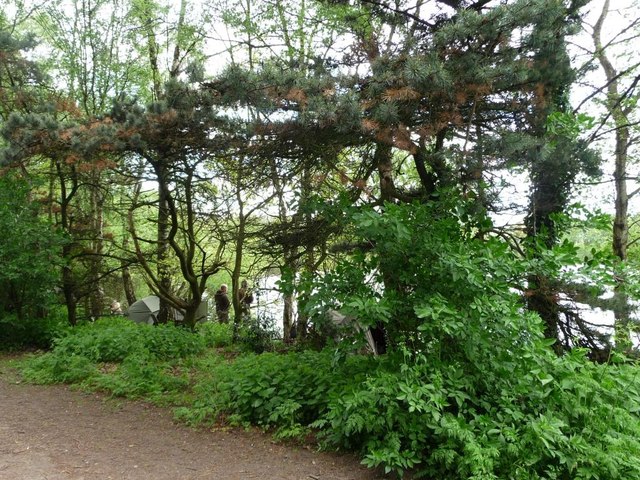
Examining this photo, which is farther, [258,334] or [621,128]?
[258,334]

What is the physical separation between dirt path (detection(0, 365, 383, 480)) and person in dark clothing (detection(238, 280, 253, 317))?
466 cm

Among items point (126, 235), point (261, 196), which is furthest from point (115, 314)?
point (261, 196)

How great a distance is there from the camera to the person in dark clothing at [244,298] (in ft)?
31.3

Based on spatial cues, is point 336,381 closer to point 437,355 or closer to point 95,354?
point 437,355

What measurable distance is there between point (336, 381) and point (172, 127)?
3.18 metres

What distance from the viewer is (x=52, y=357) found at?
629cm

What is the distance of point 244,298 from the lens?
9.55 meters

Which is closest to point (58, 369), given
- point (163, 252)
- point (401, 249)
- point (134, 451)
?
point (134, 451)

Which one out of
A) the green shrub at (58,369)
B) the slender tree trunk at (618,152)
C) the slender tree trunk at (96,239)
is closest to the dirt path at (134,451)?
the green shrub at (58,369)

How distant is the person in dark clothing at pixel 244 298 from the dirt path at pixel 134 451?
466 cm

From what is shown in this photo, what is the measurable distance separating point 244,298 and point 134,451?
18.9 ft

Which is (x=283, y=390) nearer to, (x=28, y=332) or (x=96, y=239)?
(x=28, y=332)

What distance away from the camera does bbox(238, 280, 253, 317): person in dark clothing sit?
9555 millimetres

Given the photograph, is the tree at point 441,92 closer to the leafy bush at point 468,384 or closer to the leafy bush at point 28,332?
the leafy bush at point 468,384
